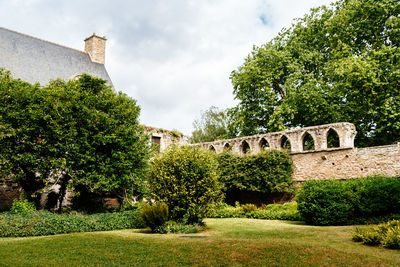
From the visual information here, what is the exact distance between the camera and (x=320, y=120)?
2347 centimetres

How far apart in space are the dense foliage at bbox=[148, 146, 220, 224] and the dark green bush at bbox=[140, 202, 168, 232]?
60 centimetres

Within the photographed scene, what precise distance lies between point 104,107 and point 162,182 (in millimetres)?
5516

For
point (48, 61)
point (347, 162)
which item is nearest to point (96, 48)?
point (48, 61)

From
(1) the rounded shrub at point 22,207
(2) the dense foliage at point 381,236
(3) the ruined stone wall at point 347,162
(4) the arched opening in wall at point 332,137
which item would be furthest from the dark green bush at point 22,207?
(4) the arched opening in wall at point 332,137

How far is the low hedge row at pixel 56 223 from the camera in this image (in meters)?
10.5

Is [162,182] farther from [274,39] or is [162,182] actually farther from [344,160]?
[274,39]

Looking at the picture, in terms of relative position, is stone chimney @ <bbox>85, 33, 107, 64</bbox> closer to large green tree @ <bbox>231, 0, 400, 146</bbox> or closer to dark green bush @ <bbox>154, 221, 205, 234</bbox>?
large green tree @ <bbox>231, 0, 400, 146</bbox>

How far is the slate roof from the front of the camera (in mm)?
20328

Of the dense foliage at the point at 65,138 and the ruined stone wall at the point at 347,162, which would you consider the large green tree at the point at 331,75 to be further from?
the dense foliage at the point at 65,138

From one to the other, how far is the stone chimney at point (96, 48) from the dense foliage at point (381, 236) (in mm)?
23456

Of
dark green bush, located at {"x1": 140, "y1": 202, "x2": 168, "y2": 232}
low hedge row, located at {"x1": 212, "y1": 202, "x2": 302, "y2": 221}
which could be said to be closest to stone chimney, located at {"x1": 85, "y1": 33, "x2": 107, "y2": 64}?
low hedge row, located at {"x1": 212, "y1": 202, "x2": 302, "y2": 221}

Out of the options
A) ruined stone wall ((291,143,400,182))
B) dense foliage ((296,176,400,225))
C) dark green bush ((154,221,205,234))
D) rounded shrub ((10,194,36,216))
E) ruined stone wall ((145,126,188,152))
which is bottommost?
dark green bush ((154,221,205,234))

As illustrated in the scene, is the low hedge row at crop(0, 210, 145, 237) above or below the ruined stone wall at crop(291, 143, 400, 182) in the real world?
below

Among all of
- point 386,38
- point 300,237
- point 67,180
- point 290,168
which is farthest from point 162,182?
point 386,38
